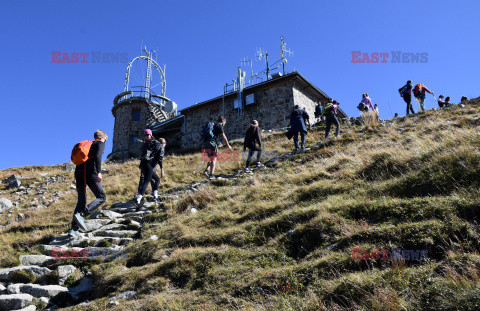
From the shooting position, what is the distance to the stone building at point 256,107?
22219mm

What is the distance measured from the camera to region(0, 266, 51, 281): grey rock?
5.05 meters

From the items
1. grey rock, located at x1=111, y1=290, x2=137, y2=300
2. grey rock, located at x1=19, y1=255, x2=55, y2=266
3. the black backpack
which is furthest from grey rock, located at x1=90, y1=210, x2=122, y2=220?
grey rock, located at x1=111, y1=290, x2=137, y2=300

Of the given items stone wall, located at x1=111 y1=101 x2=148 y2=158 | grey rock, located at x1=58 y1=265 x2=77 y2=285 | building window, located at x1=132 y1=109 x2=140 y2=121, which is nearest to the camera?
grey rock, located at x1=58 y1=265 x2=77 y2=285

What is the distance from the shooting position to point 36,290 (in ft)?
15.2

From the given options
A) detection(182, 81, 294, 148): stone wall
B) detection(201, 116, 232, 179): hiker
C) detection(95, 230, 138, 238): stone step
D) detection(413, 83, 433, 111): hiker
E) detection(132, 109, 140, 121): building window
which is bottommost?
detection(95, 230, 138, 238): stone step

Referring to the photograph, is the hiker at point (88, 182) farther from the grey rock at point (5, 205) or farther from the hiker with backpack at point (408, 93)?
the hiker with backpack at point (408, 93)

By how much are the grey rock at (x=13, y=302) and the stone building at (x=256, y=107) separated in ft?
61.8

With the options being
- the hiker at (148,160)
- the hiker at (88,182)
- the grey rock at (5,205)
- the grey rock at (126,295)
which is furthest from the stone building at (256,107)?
the grey rock at (126,295)

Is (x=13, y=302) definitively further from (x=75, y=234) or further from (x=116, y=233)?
(x=116, y=233)

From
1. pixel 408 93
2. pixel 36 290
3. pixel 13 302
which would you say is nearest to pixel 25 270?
pixel 36 290

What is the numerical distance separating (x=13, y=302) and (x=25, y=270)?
3.04 feet

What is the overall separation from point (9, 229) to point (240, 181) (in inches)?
262

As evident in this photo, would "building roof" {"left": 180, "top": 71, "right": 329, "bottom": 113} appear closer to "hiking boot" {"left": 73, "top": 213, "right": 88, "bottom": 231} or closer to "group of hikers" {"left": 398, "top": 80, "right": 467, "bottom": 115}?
"group of hikers" {"left": 398, "top": 80, "right": 467, "bottom": 115}

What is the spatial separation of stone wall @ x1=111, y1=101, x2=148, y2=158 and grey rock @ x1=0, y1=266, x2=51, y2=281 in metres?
26.3
